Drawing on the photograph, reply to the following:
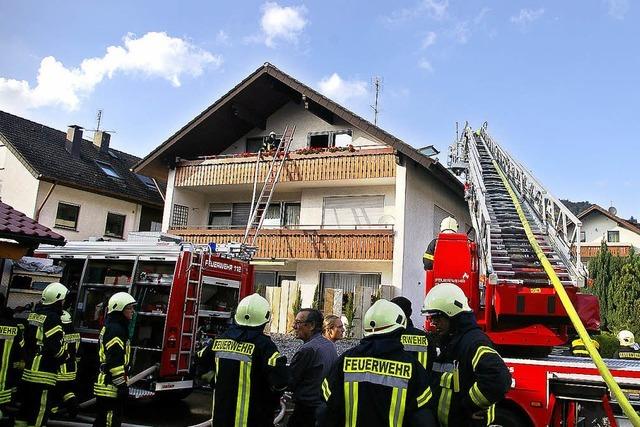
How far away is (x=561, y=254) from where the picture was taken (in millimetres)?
7168

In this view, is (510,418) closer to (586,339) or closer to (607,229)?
(586,339)

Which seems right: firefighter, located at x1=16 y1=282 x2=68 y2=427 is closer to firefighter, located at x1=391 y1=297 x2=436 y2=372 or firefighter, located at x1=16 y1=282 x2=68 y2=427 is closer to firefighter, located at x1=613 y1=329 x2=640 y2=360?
firefighter, located at x1=391 y1=297 x2=436 y2=372

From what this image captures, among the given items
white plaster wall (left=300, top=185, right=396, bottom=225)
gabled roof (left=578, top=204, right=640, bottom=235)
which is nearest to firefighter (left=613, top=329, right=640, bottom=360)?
white plaster wall (left=300, top=185, right=396, bottom=225)

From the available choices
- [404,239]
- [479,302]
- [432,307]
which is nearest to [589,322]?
[479,302]

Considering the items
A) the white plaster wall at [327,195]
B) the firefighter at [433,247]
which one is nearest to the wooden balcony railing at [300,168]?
the white plaster wall at [327,195]

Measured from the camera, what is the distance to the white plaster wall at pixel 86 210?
70.8 ft

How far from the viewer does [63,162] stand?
23.4m

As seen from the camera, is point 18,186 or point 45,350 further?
point 18,186

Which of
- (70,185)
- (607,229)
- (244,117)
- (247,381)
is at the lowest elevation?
(247,381)

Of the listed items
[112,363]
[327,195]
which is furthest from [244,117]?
[112,363]

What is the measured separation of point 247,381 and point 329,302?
11107 mm

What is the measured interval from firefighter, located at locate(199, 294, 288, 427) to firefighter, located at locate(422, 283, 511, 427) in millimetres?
1092

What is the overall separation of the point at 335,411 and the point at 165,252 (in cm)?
541

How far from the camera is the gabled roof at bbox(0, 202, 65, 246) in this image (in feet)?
20.9
